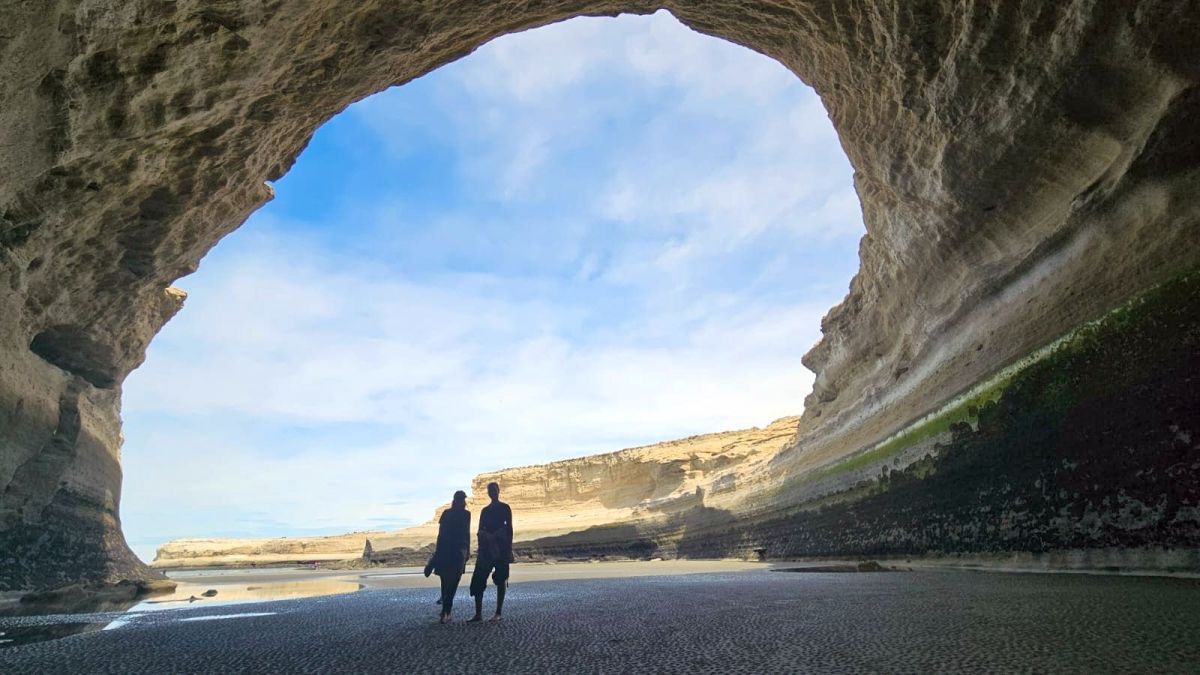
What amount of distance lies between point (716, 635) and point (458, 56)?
9983mm

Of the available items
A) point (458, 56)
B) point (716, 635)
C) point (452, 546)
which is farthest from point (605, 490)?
point (716, 635)

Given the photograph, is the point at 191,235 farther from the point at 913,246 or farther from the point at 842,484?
the point at 842,484

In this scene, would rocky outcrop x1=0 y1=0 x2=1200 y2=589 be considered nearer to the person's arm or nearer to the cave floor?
the cave floor

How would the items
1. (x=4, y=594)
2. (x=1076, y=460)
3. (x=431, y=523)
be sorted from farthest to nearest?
1. (x=431, y=523)
2. (x=4, y=594)
3. (x=1076, y=460)

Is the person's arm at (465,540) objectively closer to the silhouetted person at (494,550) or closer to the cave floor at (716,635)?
the silhouetted person at (494,550)

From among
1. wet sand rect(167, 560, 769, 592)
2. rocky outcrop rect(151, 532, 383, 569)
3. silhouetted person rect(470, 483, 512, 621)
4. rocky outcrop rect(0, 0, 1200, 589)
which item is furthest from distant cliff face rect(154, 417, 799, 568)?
silhouetted person rect(470, 483, 512, 621)

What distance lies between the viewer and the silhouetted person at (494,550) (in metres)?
5.87

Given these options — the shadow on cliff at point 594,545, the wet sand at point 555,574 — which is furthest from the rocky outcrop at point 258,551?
the wet sand at point 555,574

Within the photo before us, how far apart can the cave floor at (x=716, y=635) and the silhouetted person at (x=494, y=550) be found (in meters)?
0.33

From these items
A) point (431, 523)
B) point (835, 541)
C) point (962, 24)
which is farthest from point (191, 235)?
point (431, 523)

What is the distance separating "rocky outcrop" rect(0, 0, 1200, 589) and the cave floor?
3.51m

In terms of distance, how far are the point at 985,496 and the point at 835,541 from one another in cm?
540

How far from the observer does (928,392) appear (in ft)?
38.7

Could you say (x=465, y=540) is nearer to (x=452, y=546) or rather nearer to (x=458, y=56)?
(x=452, y=546)
